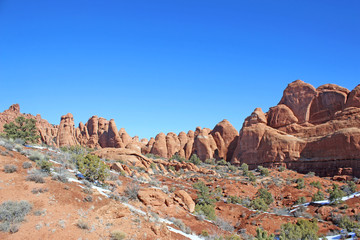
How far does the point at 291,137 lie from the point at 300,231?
30687mm

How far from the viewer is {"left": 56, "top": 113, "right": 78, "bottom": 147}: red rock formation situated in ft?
228

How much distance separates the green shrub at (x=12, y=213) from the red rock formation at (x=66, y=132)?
61.5 metres

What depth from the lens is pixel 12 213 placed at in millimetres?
10305

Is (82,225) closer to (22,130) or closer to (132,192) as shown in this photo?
(132,192)

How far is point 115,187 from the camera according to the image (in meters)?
18.2

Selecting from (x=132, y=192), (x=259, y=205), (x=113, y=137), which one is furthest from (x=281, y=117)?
(x=132, y=192)

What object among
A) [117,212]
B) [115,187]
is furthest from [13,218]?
[115,187]

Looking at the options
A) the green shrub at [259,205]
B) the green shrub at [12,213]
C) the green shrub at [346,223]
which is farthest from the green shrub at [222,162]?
the green shrub at [12,213]

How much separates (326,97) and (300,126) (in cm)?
696

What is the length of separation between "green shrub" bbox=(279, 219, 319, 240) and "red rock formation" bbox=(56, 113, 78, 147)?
60895 mm

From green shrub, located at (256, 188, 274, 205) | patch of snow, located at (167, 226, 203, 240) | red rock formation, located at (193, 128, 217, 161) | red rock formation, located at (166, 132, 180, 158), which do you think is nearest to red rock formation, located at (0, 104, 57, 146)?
red rock formation, located at (166, 132, 180, 158)

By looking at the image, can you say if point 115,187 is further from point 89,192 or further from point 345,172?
point 345,172

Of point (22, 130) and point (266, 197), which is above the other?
point (22, 130)

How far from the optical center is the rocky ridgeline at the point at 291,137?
131 ft
